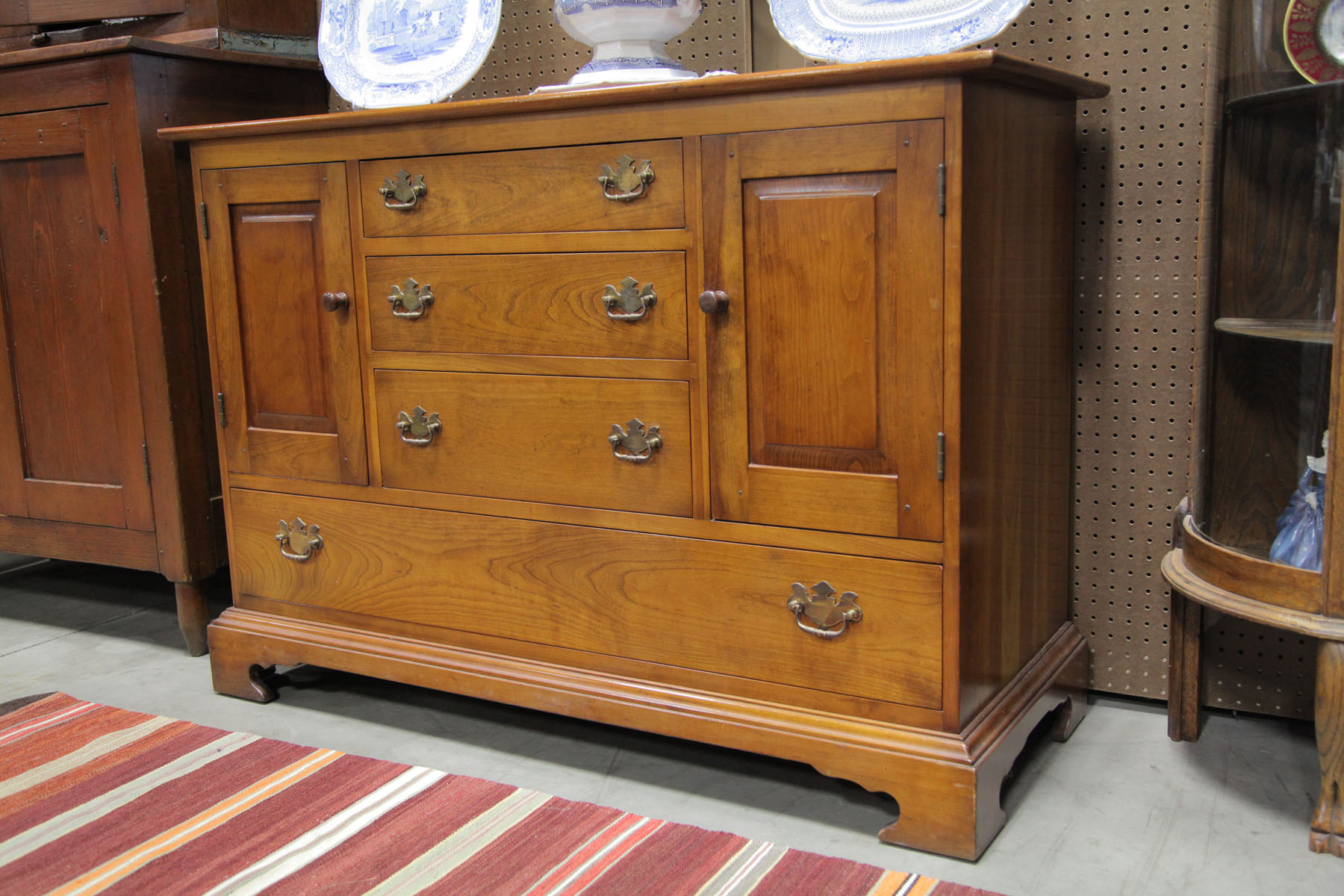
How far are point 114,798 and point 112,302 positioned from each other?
3.66 feet

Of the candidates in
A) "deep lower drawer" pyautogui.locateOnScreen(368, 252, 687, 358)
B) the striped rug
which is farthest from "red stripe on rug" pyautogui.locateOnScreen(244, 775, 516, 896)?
"deep lower drawer" pyautogui.locateOnScreen(368, 252, 687, 358)

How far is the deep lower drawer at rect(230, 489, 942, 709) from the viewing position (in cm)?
175

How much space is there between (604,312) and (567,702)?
682 millimetres

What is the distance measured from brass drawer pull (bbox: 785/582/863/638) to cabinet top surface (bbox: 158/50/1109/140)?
737mm

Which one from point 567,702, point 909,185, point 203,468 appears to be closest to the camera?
point 909,185

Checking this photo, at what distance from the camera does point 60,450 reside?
8.99 ft

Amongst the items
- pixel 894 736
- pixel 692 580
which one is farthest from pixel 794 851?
pixel 692 580

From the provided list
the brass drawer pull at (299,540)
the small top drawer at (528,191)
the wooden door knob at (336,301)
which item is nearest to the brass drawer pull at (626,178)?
the small top drawer at (528,191)

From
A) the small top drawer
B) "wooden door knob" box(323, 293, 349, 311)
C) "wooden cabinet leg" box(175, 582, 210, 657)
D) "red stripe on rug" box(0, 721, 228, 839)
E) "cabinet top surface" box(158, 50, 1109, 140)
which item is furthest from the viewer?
"wooden cabinet leg" box(175, 582, 210, 657)

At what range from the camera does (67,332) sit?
2656 mm

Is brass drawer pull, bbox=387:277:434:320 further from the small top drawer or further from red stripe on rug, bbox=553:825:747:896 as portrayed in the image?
red stripe on rug, bbox=553:825:747:896

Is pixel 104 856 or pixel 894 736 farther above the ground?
pixel 894 736

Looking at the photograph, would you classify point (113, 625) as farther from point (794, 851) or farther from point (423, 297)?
point (794, 851)

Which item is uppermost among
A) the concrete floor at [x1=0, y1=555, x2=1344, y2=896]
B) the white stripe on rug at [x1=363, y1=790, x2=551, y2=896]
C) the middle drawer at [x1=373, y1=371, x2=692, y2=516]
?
the middle drawer at [x1=373, y1=371, x2=692, y2=516]
